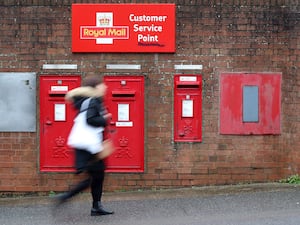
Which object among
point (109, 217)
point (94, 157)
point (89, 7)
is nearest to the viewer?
point (94, 157)

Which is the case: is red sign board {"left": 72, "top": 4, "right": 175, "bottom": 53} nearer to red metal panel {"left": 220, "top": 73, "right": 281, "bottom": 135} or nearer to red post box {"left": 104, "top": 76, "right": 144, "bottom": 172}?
red post box {"left": 104, "top": 76, "right": 144, "bottom": 172}

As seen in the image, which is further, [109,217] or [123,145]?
[123,145]

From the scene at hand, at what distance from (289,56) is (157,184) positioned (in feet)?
9.48

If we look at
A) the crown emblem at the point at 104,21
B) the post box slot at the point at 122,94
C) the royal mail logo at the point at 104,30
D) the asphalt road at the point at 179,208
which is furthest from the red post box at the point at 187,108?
the crown emblem at the point at 104,21

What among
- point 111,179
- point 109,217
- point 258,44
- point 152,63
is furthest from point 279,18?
point 109,217

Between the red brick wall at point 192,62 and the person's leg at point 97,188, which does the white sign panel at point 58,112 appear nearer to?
the red brick wall at point 192,62

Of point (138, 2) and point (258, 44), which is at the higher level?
point (138, 2)

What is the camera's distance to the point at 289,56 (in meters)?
8.64

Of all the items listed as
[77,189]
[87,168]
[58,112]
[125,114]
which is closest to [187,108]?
[125,114]

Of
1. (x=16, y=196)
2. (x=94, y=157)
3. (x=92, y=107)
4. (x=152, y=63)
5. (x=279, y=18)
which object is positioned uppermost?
(x=279, y=18)

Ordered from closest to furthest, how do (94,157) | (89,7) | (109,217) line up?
(94,157) → (109,217) → (89,7)

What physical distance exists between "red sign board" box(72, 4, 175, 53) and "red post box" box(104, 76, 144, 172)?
66 centimetres

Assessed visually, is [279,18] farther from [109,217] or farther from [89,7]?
[109,217]

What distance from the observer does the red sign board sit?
848cm
